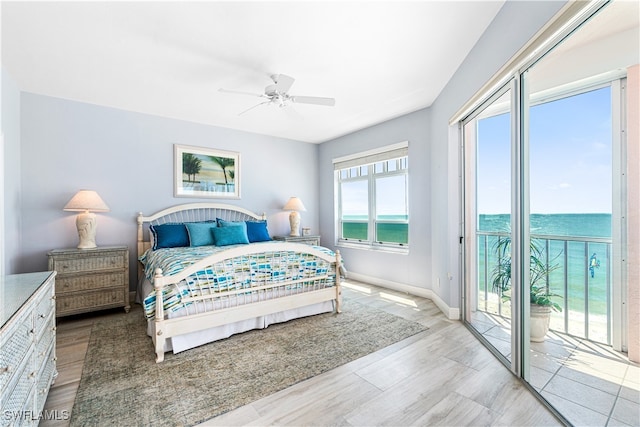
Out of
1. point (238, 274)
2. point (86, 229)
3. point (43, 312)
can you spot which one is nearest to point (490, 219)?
point (238, 274)

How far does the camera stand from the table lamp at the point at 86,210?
3.29 meters

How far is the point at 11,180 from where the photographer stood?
3.01 m

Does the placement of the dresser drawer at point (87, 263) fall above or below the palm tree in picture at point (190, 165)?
below

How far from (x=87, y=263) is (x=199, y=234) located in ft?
4.09

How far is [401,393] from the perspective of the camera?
72.7 inches

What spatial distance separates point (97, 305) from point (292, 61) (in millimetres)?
3542

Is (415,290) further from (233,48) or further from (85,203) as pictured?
(85,203)

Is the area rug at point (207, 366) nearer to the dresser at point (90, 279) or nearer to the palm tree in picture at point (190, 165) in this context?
the dresser at point (90, 279)

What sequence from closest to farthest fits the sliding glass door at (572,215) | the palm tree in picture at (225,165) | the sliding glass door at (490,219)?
the sliding glass door at (572,215) < the sliding glass door at (490,219) < the palm tree in picture at (225,165)

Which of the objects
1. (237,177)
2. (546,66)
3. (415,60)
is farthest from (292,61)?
(237,177)

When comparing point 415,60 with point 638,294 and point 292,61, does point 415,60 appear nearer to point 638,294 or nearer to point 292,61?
point 292,61

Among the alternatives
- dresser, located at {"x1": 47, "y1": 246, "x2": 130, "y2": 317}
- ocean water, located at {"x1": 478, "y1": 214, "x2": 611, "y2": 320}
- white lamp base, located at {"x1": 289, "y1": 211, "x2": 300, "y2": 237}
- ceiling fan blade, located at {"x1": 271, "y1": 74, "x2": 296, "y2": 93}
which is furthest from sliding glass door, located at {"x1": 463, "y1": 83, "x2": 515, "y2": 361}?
dresser, located at {"x1": 47, "y1": 246, "x2": 130, "y2": 317}

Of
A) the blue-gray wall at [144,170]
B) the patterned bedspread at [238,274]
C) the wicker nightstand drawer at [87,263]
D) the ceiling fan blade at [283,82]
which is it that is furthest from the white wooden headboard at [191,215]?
the ceiling fan blade at [283,82]

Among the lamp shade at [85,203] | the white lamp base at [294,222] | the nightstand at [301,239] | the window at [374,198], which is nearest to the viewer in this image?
the lamp shade at [85,203]
